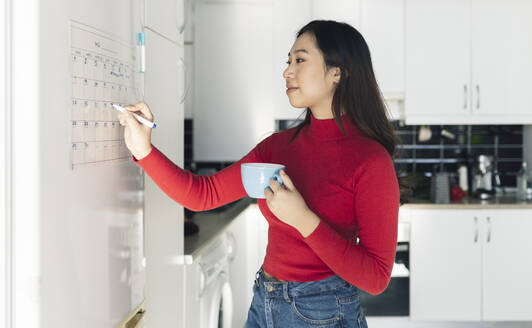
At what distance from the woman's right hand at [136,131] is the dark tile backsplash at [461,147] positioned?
257 cm

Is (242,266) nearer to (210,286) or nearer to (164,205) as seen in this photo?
(210,286)

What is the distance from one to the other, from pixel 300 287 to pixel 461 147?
2.83 metres

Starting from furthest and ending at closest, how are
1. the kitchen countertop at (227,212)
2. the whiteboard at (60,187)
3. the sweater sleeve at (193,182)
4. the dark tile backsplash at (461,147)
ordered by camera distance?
1. the dark tile backsplash at (461,147)
2. the kitchen countertop at (227,212)
3. the sweater sleeve at (193,182)
4. the whiteboard at (60,187)

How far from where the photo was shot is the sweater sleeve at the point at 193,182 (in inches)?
42.9

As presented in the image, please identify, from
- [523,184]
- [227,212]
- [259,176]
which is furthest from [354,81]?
[523,184]

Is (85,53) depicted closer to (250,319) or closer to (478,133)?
(250,319)

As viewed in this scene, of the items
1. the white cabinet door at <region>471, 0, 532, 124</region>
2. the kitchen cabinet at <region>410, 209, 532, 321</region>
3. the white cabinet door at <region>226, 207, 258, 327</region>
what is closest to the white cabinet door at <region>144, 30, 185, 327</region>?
the white cabinet door at <region>226, 207, 258, 327</region>

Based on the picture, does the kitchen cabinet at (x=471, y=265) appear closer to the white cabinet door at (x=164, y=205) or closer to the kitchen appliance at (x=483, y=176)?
the kitchen appliance at (x=483, y=176)

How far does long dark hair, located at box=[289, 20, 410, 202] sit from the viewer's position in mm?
1225

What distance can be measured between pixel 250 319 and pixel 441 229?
6.98 ft

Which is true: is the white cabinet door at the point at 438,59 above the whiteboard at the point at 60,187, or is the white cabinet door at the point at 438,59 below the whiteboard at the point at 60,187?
above

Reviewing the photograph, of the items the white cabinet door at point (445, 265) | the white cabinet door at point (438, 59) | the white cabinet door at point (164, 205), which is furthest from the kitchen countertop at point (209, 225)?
the white cabinet door at point (438, 59)

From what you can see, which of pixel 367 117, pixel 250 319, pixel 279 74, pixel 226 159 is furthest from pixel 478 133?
pixel 250 319

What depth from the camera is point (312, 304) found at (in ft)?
3.80
